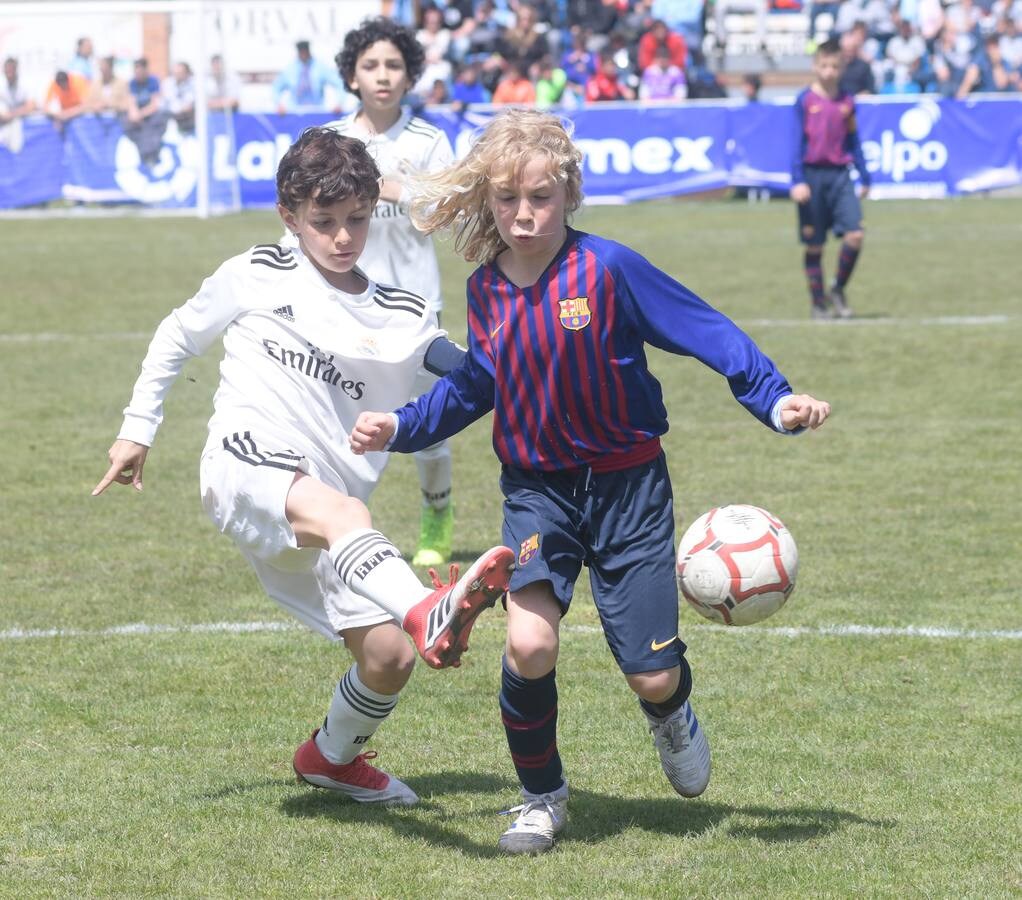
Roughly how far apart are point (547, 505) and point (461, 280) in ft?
41.8

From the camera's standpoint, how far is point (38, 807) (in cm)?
431

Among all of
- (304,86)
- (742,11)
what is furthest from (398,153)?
(742,11)

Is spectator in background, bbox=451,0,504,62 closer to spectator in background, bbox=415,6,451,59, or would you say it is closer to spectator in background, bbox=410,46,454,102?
spectator in background, bbox=415,6,451,59

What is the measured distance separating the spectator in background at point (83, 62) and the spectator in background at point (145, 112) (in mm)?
830

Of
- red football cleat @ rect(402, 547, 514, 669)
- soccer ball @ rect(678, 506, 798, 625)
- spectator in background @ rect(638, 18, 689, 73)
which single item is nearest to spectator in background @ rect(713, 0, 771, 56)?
spectator in background @ rect(638, 18, 689, 73)

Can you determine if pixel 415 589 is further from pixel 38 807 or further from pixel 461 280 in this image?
pixel 461 280

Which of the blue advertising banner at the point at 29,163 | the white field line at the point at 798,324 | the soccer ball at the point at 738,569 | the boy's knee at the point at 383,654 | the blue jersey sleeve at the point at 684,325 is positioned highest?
the blue jersey sleeve at the point at 684,325

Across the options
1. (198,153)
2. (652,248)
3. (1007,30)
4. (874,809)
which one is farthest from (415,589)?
(1007,30)

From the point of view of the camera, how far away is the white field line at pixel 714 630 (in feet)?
19.2

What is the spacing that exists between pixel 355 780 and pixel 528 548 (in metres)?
0.88

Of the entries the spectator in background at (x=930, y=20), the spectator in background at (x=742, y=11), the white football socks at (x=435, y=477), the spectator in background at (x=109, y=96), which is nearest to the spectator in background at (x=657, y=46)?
the spectator in background at (x=742, y=11)

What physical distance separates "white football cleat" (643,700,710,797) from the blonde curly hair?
118 cm

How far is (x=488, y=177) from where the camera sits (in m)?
4.03

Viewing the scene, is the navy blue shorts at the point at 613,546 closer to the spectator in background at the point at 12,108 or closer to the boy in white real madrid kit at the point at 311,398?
the boy in white real madrid kit at the point at 311,398
